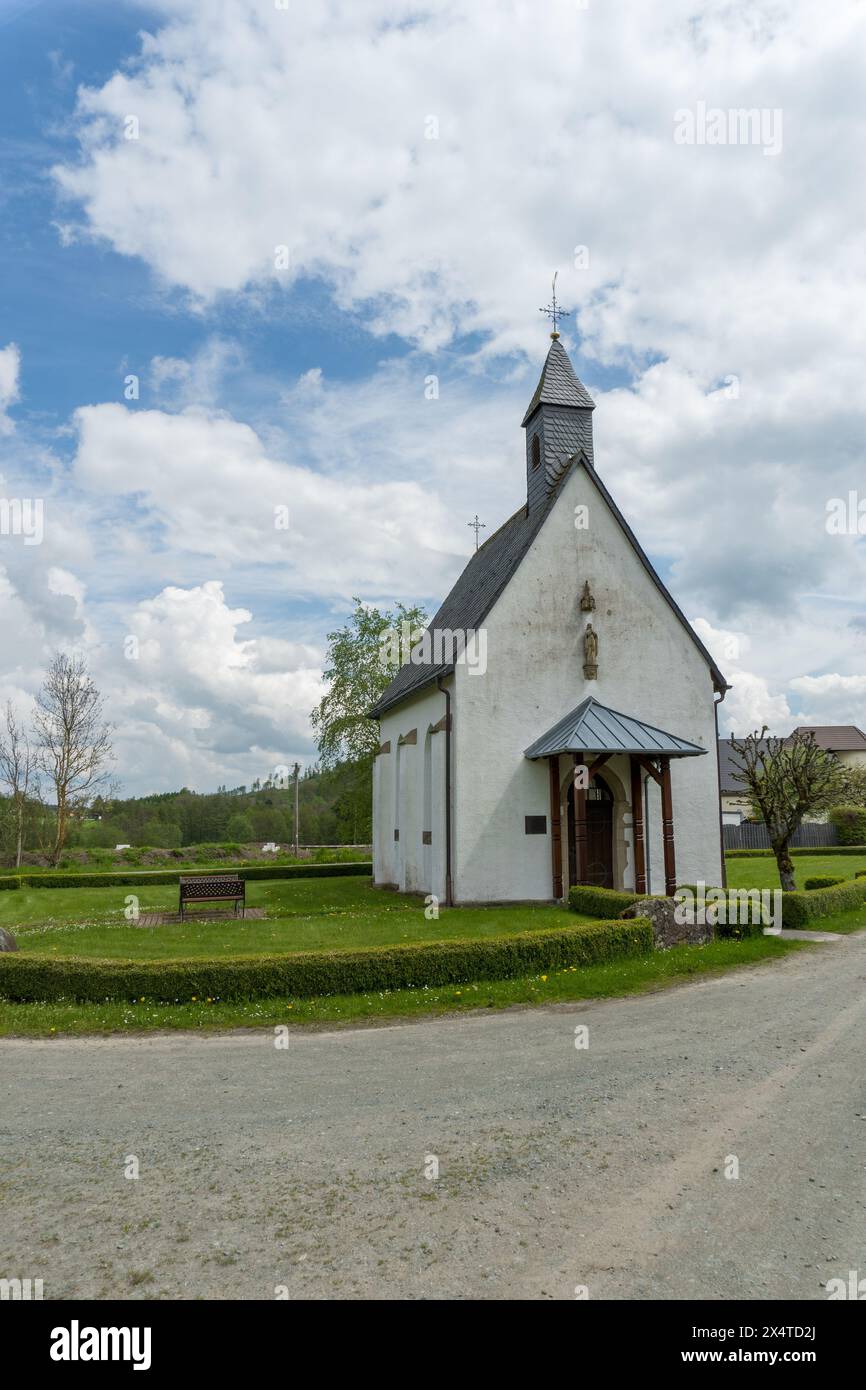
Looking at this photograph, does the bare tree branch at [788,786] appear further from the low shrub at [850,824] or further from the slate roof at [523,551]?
the low shrub at [850,824]

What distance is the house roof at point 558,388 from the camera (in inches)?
908

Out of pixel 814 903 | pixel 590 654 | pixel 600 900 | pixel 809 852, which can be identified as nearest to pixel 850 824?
pixel 809 852

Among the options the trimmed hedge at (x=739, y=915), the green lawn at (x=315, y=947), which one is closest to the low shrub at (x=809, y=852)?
the green lawn at (x=315, y=947)

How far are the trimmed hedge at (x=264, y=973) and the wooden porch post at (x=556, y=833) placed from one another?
7.25 meters

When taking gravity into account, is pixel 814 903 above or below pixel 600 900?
below

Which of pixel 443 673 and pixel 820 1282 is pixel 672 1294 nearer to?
pixel 820 1282

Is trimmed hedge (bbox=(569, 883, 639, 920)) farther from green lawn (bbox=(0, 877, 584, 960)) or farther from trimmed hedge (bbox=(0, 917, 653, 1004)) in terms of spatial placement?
trimmed hedge (bbox=(0, 917, 653, 1004))

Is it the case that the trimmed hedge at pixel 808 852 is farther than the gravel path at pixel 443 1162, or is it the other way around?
the trimmed hedge at pixel 808 852

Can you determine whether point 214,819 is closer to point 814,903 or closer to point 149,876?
point 149,876

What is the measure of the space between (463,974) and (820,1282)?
26.6 feet

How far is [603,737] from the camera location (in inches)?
739

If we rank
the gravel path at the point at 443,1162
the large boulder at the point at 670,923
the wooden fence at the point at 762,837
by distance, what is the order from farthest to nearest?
the wooden fence at the point at 762,837 < the large boulder at the point at 670,923 < the gravel path at the point at 443,1162

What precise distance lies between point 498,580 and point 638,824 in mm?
6882

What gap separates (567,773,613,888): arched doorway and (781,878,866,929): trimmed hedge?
4796 mm
